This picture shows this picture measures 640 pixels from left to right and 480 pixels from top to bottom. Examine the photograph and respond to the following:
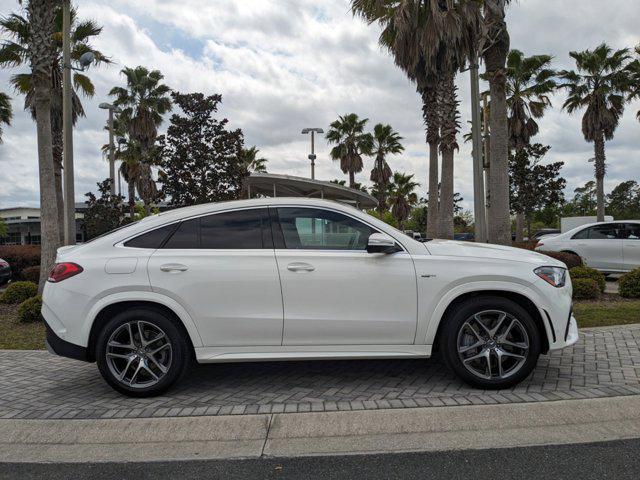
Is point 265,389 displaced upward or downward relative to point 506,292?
downward

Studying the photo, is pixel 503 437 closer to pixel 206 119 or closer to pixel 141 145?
pixel 206 119

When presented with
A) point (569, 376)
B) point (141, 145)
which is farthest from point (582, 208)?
point (569, 376)

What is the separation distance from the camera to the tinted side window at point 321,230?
434cm

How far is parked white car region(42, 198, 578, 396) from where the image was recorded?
4.15 metres

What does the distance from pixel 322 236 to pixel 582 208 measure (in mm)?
63985

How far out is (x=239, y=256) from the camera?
13.9ft

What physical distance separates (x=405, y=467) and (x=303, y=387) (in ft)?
5.34

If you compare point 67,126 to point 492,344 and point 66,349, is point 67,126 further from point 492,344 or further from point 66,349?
point 492,344

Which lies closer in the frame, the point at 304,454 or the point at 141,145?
the point at 304,454

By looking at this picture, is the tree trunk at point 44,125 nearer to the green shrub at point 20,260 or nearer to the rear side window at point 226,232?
the green shrub at point 20,260

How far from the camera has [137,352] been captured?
4184mm

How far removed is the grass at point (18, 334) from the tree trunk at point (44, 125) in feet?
6.95

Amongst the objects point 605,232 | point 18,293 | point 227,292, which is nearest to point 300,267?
Result: point 227,292

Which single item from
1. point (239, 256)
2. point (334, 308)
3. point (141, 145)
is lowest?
point (334, 308)
